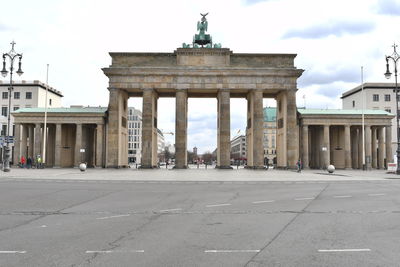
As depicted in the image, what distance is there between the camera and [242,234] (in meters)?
9.81

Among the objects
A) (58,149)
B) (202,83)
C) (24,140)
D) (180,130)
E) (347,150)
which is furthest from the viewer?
(24,140)

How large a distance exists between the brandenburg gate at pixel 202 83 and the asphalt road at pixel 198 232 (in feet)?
141

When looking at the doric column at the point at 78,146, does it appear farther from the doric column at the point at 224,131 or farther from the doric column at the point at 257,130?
the doric column at the point at 257,130

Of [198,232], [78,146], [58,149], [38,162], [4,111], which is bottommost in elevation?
[198,232]

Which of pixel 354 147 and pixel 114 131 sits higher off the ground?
pixel 114 131

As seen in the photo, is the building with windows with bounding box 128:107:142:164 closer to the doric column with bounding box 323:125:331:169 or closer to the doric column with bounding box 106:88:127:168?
the doric column with bounding box 106:88:127:168

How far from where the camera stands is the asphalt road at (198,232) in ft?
24.4

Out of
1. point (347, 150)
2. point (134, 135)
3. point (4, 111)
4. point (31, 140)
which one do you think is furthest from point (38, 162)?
point (134, 135)

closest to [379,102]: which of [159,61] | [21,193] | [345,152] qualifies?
[345,152]

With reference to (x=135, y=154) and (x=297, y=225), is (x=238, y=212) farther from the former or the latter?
(x=135, y=154)

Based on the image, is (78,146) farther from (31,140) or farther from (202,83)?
(202,83)

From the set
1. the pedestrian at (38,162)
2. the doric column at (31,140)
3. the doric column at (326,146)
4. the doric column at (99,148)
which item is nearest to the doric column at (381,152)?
the doric column at (326,146)

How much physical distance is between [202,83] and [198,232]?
167ft

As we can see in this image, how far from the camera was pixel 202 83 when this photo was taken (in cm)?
6016
